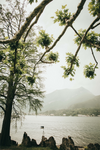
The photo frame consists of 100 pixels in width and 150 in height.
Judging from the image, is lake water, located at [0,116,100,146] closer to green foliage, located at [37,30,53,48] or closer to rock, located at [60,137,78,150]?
rock, located at [60,137,78,150]

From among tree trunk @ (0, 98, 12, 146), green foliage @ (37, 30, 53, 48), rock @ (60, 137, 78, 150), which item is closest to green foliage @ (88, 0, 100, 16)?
green foliage @ (37, 30, 53, 48)

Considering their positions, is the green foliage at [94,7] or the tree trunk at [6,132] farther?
the tree trunk at [6,132]

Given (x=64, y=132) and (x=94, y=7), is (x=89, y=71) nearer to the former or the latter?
(x=94, y=7)

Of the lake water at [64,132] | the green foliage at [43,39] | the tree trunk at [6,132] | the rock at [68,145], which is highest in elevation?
the green foliage at [43,39]

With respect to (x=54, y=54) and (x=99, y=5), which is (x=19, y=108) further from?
(x=99, y=5)

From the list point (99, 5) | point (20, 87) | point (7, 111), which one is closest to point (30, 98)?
point (20, 87)

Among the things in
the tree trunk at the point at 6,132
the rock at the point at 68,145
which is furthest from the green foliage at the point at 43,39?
the rock at the point at 68,145

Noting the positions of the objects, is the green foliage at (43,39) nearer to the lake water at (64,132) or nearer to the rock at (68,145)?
the lake water at (64,132)

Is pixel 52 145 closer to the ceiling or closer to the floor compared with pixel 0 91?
closer to the floor

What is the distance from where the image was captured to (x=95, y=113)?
178m

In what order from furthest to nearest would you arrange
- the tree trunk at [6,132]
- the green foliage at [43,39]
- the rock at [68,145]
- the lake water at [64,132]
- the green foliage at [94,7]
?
the lake water at [64,132] → the rock at [68,145] → the tree trunk at [6,132] → the green foliage at [43,39] → the green foliage at [94,7]

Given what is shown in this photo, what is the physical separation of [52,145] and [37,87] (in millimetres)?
7036

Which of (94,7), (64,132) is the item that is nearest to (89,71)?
(94,7)

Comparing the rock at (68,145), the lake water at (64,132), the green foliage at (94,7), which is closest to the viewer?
the green foliage at (94,7)
